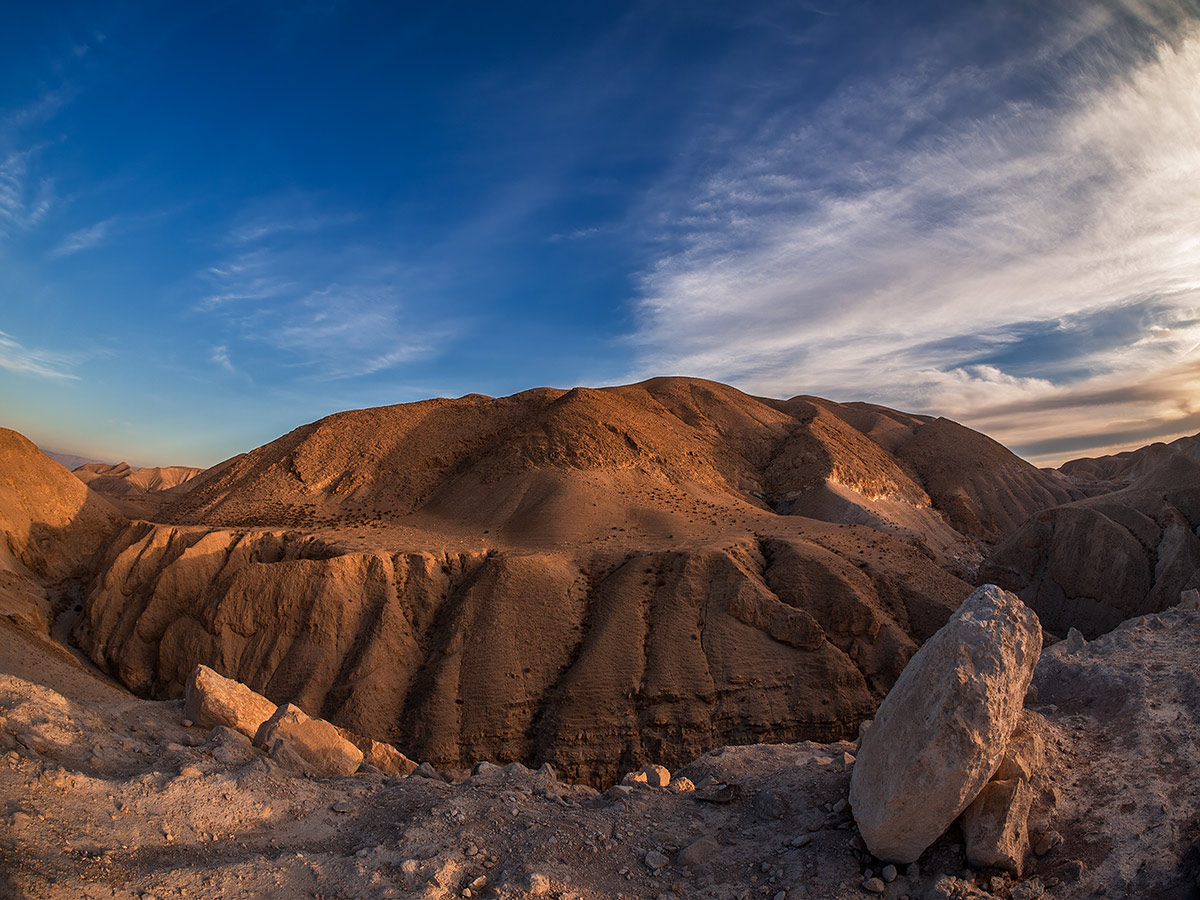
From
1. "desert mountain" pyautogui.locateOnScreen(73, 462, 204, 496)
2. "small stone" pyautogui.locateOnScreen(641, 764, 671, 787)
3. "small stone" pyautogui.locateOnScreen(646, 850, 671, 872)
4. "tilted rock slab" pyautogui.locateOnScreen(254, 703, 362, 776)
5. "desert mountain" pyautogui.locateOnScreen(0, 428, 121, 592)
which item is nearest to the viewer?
"small stone" pyautogui.locateOnScreen(646, 850, 671, 872)

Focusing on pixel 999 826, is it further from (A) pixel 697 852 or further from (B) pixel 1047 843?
(A) pixel 697 852

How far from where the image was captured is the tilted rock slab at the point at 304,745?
367 inches

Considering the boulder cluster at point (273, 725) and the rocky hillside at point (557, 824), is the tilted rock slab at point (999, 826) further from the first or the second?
the boulder cluster at point (273, 725)

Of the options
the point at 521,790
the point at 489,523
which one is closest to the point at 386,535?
the point at 489,523

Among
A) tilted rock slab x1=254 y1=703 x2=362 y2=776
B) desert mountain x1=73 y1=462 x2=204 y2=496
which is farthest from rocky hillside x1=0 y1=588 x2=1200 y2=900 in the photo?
desert mountain x1=73 y1=462 x2=204 y2=496

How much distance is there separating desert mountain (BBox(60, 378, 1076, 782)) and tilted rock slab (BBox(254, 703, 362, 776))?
8196 millimetres

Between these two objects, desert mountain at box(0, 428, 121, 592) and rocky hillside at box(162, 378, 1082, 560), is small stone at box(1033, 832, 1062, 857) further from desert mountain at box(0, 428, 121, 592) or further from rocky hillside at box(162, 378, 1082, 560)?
desert mountain at box(0, 428, 121, 592)

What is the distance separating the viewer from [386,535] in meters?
26.4

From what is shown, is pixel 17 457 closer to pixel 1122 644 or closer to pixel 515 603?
pixel 515 603

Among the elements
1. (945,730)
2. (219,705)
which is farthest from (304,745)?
(945,730)

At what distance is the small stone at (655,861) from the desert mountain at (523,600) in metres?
10.7

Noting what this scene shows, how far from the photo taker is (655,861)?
7.16 meters

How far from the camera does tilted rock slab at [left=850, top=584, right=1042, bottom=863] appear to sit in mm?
6254

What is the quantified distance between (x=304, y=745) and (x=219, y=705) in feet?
4.86
